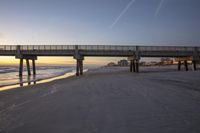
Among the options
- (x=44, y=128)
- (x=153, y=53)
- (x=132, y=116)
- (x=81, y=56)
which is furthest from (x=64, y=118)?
(x=153, y=53)

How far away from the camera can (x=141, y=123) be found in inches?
164

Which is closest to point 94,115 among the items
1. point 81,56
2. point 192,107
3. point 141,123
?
point 141,123

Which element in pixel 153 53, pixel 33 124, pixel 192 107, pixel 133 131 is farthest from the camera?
pixel 153 53

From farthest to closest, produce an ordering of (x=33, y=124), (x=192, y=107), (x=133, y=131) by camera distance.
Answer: (x=192, y=107) → (x=33, y=124) → (x=133, y=131)

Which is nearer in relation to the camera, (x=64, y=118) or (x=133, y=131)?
(x=133, y=131)

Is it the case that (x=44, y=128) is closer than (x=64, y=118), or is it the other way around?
(x=44, y=128)

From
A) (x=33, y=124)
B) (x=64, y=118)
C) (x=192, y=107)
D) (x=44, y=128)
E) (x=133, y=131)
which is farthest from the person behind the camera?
(x=192, y=107)

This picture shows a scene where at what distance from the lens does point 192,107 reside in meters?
5.34

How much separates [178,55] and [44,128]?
94.6ft

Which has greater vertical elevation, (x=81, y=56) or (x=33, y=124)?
(x=81, y=56)

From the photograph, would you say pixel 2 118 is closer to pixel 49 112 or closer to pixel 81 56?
pixel 49 112

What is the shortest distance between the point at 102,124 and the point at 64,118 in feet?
4.25

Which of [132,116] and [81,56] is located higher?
[81,56]

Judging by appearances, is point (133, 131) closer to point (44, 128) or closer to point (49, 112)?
point (44, 128)
